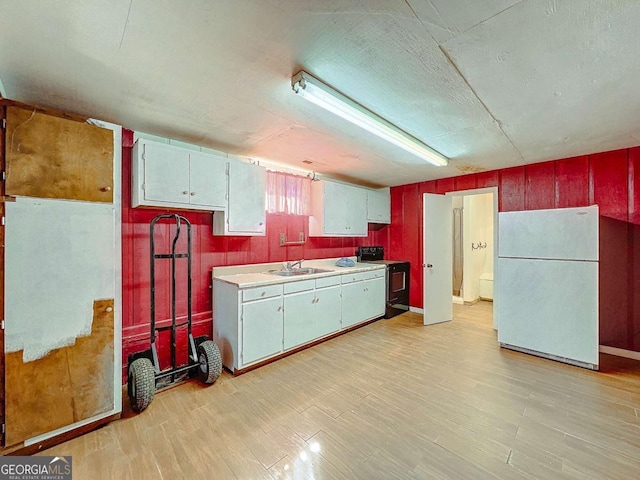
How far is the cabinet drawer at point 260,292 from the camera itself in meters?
2.72

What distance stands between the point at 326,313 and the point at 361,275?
2.98ft

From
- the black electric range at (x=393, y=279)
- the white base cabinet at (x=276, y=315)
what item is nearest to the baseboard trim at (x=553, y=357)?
the black electric range at (x=393, y=279)

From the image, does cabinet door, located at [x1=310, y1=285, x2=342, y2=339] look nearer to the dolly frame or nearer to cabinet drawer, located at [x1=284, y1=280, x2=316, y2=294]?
cabinet drawer, located at [x1=284, y1=280, x2=316, y2=294]

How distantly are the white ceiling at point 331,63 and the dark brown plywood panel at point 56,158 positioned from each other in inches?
11.1

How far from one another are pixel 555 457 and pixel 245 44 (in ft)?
10.4

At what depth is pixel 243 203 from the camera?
10.1 ft

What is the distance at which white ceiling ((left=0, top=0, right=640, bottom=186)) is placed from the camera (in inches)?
48.4

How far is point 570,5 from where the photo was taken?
3.90ft

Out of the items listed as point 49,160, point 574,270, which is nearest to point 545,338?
point 574,270

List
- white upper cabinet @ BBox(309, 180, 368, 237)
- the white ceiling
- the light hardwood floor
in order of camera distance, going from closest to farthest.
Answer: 1. the white ceiling
2. the light hardwood floor
3. white upper cabinet @ BBox(309, 180, 368, 237)

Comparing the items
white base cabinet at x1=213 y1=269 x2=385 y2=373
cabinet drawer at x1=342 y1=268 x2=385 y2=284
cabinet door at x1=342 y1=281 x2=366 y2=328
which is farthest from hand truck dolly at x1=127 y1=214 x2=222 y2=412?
cabinet drawer at x1=342 y1=268 x2=385 y2=284

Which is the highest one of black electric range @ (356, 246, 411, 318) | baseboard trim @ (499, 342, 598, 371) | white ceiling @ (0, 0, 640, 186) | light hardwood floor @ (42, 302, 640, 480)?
white ceiling @ (0, 0, 640, 186)

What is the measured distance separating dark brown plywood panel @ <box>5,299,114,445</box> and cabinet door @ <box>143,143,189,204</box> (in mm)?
1040

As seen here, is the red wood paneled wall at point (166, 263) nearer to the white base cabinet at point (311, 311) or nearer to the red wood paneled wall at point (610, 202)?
the white base cabinet at point (311, 311)
